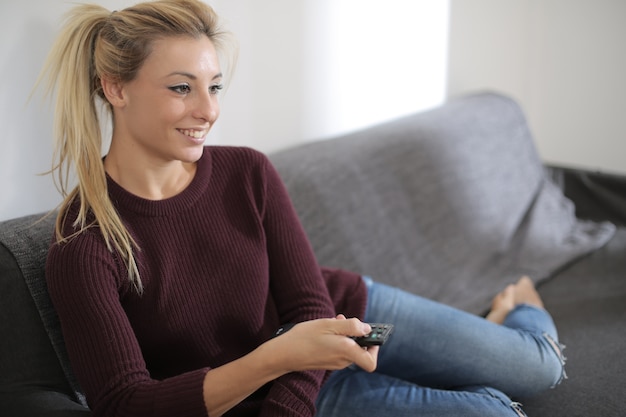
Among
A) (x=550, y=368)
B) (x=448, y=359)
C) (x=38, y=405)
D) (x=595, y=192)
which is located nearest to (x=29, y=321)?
(x=38, y=405)

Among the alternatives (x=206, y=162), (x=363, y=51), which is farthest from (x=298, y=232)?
(x=363, y=51)

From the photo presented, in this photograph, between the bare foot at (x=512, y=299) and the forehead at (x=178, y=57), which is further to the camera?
the bare foot at (x=512, y=299)

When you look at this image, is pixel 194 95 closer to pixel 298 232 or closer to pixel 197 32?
pixel 197 32

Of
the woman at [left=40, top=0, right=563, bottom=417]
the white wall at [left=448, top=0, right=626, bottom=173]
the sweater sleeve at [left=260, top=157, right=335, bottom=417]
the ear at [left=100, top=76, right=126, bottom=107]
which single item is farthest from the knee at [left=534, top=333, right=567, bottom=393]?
the white wall at [left=448, top=0, right=626, bottom=173]

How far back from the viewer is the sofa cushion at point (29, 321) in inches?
43.7

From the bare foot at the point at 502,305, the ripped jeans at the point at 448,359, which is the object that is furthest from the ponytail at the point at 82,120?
the bare foot at the point at 502,305

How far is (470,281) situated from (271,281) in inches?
34.4

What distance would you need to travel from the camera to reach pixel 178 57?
1.11 metres

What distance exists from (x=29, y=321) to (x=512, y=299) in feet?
3.94

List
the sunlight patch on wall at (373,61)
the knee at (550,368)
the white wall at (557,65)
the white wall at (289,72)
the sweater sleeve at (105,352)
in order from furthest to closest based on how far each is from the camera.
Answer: the white wall at (557,65) < the sunlight patch on wall at (373,61) < the knee at (550,368) < the white wall at (289,72) < the sweater sleeve at (105,352)

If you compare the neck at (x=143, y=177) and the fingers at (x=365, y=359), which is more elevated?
the neck at (x=143, y=177)

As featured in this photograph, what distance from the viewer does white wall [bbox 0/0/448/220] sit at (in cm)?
126

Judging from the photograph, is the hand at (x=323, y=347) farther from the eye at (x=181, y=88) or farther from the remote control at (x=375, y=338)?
the eye at (x=181, y=88)

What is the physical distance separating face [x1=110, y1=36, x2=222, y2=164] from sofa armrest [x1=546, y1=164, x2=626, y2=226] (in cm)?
172
